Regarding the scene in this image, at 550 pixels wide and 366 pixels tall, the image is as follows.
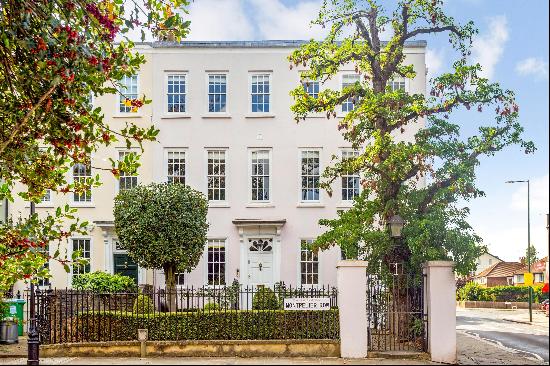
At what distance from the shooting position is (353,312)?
55.7ft

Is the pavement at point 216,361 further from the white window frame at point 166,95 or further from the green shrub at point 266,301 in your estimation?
the white window frame at point 166,95

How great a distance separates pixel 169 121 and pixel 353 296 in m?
16.1

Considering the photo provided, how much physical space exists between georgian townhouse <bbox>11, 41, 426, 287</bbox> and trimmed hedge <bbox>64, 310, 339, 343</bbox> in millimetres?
11556

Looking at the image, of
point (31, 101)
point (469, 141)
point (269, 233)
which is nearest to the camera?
point (31, 101)

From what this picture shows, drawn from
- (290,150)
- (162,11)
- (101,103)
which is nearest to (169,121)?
(101,103)

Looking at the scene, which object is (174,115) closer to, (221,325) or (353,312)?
(221,325)

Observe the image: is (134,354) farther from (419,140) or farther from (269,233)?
(269,233)

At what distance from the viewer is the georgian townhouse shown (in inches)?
1190

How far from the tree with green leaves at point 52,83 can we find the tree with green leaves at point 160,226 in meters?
14.5

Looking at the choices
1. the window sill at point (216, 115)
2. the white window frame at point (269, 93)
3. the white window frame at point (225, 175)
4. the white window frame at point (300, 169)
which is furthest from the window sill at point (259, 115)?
the white window frame at point (300, 169)

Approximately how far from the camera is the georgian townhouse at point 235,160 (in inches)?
1190

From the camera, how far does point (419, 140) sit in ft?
61.7

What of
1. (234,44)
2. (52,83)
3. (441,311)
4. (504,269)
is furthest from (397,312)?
(504,269)

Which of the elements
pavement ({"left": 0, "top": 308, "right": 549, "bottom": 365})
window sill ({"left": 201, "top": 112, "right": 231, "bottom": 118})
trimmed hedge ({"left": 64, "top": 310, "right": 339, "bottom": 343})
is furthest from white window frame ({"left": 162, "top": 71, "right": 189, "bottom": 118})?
trimmed hedge ({"left": 64, "top": 310, "right": 339, "bottom": 343})
